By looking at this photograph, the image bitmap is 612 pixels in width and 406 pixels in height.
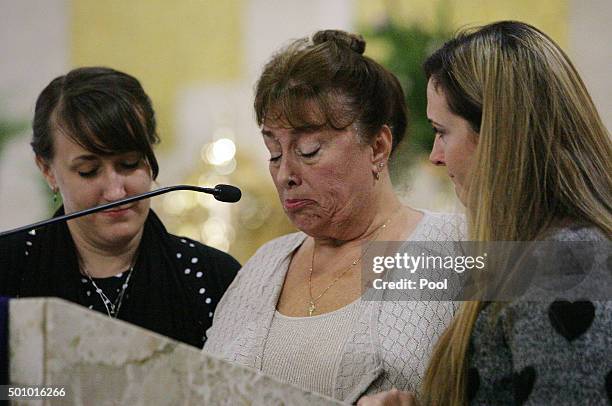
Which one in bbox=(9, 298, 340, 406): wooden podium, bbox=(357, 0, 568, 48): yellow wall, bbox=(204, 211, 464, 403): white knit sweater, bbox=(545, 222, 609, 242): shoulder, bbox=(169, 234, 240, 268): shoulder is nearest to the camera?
bbox=(9, 298, 340, 406): wooden podium

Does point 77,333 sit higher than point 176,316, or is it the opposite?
point 77,333

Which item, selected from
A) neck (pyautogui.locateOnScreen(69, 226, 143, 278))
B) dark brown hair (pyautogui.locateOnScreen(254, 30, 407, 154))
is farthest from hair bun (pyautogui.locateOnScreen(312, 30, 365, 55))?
neck (pyautogui.locateOnScreen(69, 226, 143, 278))

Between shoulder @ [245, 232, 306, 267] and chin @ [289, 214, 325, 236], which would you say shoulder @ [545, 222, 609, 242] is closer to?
chin @ [289, 214, 325, 236]

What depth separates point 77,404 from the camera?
4.36ft

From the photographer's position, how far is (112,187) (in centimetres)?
254

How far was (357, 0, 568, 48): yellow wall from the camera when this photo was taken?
18.9 ft

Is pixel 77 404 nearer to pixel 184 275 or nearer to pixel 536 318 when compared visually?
pixel 536 318

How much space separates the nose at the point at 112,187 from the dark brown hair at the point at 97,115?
0.07m

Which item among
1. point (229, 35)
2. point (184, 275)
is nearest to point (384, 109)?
point (184, 275)

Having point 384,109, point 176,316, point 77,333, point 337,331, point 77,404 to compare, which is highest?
point 384,109

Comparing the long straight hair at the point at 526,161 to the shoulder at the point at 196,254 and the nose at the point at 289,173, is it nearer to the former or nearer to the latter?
the nose at the point at 289,173

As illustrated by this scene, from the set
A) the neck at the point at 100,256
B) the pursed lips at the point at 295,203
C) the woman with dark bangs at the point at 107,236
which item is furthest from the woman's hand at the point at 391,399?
the neck at the point at 100,256

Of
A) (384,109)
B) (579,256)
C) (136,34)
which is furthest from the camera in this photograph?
(136,34)

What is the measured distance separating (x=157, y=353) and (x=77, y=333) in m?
0.12
